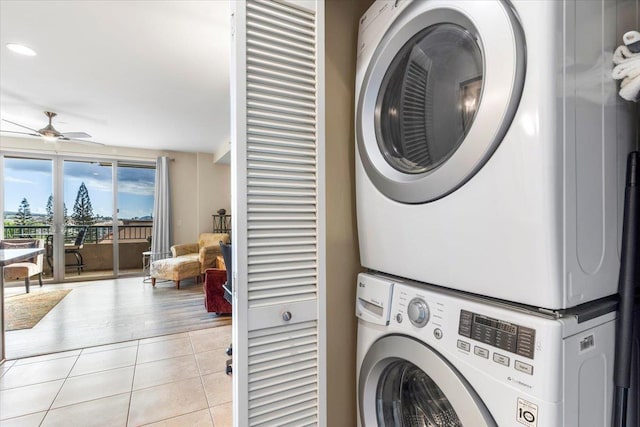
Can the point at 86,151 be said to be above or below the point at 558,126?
above

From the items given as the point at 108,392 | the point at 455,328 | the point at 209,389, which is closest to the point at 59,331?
the point at 108,392

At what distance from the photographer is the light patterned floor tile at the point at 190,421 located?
1.71 metres

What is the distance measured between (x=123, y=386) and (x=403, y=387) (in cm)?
210

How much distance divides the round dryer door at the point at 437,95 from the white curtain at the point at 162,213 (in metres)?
5.94

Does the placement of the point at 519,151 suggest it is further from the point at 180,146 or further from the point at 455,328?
the point at 180,146

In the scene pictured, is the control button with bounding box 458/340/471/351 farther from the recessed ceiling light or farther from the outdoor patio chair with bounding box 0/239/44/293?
the outdoor patio chair with bounding box 0/239/44/293

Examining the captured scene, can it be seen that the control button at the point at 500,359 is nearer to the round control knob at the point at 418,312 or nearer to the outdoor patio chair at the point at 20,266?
the round control knob at the point at 418,312

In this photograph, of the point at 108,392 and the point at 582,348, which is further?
the point at 108,392

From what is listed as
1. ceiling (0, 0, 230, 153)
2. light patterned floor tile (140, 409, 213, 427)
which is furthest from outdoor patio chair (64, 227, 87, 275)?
light patterned floor tile (140, 409, 213, 427)

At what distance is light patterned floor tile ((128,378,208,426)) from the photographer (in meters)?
1.78

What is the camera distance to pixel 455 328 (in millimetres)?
706

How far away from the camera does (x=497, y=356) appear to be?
621mm

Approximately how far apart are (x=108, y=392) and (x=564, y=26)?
2.86 meters

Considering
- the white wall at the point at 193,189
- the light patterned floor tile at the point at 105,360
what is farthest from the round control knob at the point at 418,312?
the white wall at the point at 193,189
